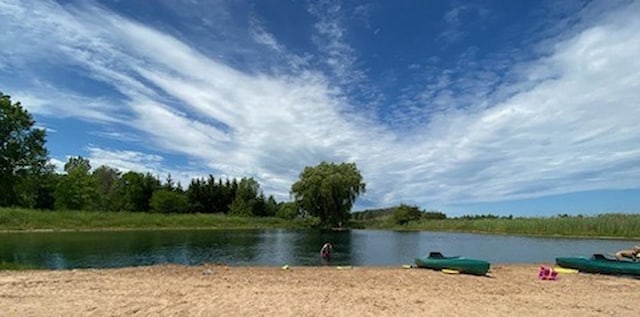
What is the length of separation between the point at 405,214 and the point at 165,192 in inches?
1929

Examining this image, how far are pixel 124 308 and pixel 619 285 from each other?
17323mm

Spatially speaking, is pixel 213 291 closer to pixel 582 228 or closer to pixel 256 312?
pixel 256 312

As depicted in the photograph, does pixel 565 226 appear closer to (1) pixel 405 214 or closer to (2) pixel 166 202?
(1) pixel 405 214

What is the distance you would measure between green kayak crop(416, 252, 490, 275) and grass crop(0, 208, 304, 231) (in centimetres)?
4773

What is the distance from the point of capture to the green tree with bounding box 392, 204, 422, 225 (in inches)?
3617

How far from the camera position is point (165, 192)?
293 ft

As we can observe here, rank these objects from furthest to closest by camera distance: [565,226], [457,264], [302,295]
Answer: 1. [565,226]
2. [457,264]
3. [302,295]

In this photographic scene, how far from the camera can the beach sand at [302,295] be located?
10531 mm

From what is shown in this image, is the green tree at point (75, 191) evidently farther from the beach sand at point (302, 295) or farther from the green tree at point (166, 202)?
the beach sand at point (302, 295)

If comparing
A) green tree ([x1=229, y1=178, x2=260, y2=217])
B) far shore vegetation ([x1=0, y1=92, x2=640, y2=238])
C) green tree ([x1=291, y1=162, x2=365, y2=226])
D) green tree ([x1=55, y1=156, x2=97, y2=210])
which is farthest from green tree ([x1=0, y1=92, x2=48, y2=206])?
green tree ([x1=229, y1=178, x2=260, y2=217])

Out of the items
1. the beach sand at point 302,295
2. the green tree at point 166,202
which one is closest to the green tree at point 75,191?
the green tree at point 166,202

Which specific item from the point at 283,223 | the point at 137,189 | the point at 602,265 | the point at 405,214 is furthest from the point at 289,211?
the point at 602,265

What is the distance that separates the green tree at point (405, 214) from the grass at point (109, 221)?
20918 mm

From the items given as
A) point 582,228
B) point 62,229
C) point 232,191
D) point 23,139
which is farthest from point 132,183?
point 582,228
